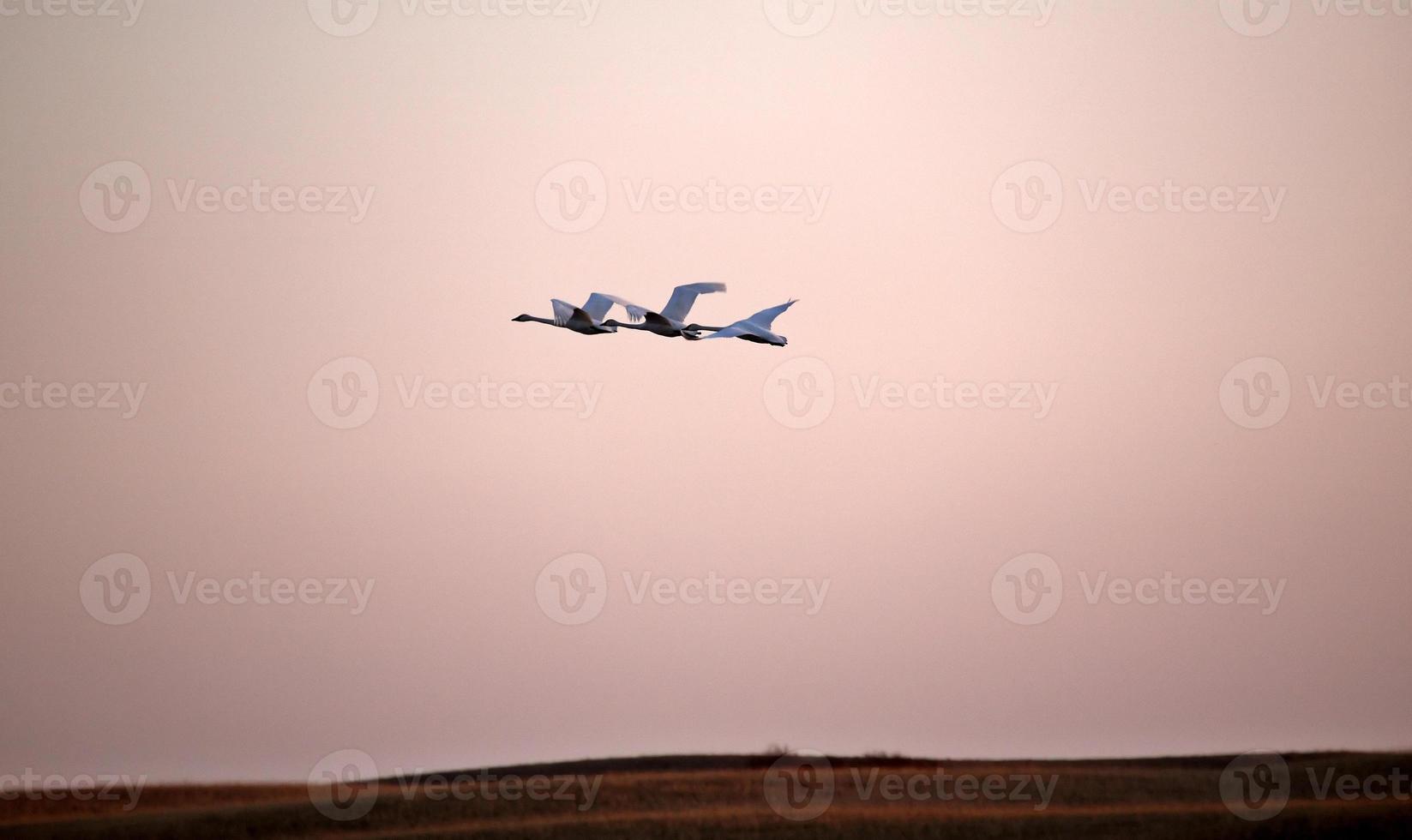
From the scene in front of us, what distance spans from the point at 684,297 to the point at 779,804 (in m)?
3.48

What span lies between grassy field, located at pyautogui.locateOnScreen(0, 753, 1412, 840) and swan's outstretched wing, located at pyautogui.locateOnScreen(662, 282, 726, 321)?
3236mm

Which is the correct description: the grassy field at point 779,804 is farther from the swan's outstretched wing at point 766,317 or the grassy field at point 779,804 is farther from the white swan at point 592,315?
the white swan at point 592,315

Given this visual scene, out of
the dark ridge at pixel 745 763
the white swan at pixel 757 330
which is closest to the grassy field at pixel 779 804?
the dark ridge at pixel 745 763

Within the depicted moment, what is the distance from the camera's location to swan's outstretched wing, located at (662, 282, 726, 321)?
652 centimetres

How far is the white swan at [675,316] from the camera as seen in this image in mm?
5801

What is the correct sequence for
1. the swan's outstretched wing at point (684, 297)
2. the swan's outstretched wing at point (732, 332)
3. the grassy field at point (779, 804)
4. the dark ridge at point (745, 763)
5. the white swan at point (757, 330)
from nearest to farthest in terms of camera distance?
the swan's outstretched wing at point (732, 332)
the white swan at point (757, 330)
the swan's outstretched wing at point (684, 297)
the grassy field at point (779, 804)
the dark ridge at point (745, 763)

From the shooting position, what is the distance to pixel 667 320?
19.1 ft

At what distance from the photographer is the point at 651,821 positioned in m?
7.43

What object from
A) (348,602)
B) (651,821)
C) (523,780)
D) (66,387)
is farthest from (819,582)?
(66,387)

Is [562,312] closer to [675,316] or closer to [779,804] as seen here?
[675,316]

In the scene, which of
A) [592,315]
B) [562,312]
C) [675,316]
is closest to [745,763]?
[675,316]

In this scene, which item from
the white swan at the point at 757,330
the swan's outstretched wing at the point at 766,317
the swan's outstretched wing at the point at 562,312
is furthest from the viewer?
Answer: the swan's outstretched wing at the point at 766,317

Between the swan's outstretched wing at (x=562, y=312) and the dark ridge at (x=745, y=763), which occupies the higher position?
the swan's outstretched wing at (x=562, y=312)

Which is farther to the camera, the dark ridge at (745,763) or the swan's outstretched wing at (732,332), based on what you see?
the dark ridge at (745,763)
